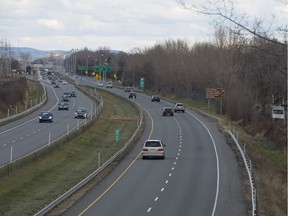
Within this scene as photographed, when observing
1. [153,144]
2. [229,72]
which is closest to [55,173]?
[153,144]

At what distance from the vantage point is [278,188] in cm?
3369

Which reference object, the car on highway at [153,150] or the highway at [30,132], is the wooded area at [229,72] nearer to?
the car on highway at [153,150]

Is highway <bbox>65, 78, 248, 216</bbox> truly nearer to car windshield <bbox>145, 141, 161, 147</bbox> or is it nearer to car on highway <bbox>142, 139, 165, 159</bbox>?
car on highway <bbox>142, 139, 165, 159</bbox>

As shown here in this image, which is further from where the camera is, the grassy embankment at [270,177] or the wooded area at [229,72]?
the grassy embankment at [270,177]

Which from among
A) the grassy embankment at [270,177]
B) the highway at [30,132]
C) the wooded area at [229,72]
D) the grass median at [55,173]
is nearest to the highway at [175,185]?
the grassy embankment at [270,177]

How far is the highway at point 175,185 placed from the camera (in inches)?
986

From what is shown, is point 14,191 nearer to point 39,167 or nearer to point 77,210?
point 77,210

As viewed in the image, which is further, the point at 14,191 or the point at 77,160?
the point at 77,160

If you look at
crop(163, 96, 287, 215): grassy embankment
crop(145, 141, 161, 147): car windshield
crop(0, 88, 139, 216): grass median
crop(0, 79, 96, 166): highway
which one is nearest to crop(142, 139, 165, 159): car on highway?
crop(145, 141, 161, 147): car windshield

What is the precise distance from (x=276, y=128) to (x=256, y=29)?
5880 cm

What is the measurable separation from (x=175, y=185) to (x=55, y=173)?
25.5 ft

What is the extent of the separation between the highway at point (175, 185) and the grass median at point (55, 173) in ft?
5.55

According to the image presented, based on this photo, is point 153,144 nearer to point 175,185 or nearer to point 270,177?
point 270,177

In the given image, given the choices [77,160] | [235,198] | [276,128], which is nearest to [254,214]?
[235,198]
